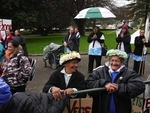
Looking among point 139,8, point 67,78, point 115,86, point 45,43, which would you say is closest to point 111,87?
point 115,86

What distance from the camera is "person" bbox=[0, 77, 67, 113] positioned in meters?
2.35

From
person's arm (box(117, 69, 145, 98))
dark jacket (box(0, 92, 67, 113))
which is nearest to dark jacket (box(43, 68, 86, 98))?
person's arm (box(117, 69, 145, 98))

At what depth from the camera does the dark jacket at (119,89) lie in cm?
329

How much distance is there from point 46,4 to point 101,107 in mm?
28081

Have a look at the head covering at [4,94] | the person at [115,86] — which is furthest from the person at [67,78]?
the head covering at [4,94]

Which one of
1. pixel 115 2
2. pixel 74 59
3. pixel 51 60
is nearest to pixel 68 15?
pixel 115 2

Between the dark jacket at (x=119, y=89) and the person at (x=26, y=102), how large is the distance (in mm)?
655

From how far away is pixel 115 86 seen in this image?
3.27m

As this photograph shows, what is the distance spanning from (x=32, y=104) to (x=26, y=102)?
7cm

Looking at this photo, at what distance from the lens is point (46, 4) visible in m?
30.6

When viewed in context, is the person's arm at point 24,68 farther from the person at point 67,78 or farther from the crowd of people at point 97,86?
the person at point 67,78

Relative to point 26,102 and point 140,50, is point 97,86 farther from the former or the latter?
point 140,50

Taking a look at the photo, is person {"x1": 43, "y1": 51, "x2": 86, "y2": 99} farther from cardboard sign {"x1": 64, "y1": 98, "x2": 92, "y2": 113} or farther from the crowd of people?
cardboard sign {"x1": 64, "y1": 98, "x2": 92, "y2": 113}

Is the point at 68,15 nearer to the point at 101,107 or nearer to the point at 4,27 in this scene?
the point at 4,27
